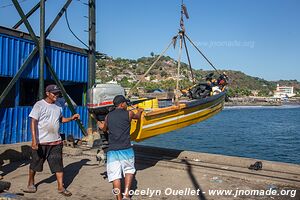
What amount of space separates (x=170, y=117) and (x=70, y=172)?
2.51 m

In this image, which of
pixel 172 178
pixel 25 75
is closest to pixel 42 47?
pixel 25 75

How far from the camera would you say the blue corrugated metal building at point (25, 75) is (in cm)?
841

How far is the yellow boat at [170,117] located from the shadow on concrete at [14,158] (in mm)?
2906

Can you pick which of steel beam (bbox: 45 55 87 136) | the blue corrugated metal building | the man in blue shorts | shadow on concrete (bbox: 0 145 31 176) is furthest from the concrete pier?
steel beam (bbox: 45 55 87 136)

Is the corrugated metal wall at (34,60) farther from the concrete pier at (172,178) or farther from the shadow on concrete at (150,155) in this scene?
the shadow on concrete at (150,155)

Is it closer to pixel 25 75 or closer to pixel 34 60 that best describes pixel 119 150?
pixel 25 75

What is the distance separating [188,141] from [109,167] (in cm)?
2274

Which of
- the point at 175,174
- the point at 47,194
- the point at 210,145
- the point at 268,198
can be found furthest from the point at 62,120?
the point at 210,145

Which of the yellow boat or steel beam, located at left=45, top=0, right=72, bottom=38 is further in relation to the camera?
steel beam, located at left=45, top=0, right=72, bottom=38

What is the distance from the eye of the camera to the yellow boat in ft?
19.8

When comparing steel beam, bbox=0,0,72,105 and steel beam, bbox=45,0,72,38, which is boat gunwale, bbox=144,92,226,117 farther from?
steel beam, bbox=45,0,72,38

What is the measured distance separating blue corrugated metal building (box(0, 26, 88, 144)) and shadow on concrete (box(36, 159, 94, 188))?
2542 mm

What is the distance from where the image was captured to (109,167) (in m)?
4.43

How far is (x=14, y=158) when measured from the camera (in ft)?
24.2
